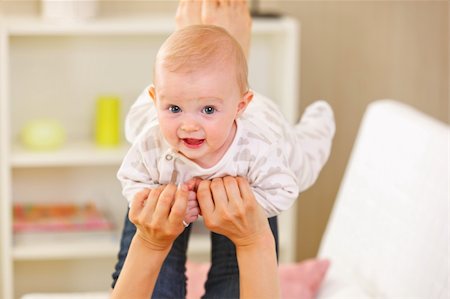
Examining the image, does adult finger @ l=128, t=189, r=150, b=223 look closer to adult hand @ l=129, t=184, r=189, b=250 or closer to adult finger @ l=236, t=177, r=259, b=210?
adult hand @ l=129, t=184, r=189, b=250

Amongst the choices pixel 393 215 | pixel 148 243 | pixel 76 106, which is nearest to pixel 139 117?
pixel 148 243

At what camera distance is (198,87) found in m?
1.15

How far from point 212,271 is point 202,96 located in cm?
49

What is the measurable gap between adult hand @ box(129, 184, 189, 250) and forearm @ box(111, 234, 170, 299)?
4 cm

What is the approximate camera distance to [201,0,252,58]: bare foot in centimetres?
149

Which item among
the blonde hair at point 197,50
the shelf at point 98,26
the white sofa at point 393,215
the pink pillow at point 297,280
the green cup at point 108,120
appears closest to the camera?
the blonde hair at point 197,50

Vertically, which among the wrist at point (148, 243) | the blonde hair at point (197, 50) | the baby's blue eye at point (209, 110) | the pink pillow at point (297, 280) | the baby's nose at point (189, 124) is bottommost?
the pink pillow at point (297, 280)

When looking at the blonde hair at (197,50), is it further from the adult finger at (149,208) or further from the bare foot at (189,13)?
the bare foot at (189,13)

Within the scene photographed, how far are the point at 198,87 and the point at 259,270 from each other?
0.29 meters

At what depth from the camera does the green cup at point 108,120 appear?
2809mm

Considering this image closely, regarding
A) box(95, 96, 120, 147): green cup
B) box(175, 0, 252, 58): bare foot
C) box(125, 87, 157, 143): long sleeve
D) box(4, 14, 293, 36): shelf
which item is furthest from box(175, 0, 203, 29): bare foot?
box(95, 96, 120, 147): green cup

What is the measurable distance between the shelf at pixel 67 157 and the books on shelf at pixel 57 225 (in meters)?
0.21

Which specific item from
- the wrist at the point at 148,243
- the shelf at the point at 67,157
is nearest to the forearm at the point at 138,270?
the wrist at the point at 148,243

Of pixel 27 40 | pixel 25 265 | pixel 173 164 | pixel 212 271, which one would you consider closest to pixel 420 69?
pixel 27 40
